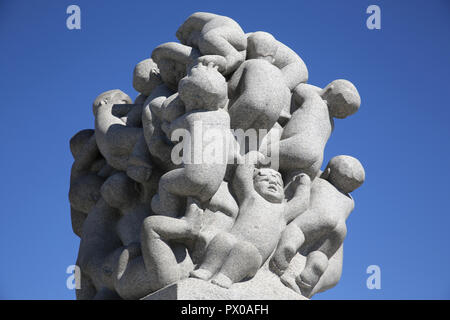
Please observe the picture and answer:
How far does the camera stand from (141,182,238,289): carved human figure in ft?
20.7

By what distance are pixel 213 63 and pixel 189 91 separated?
50 centimetres

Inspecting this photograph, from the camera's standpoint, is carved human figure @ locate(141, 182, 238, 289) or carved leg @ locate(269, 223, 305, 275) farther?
carved leg @ locate(269, 223, 305, 275)

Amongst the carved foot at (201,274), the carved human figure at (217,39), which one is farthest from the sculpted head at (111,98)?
the carved foot at (201,274)

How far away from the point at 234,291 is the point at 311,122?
212 cm

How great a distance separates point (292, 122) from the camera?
761cm

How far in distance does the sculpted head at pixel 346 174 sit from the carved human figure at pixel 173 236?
4.99 ft

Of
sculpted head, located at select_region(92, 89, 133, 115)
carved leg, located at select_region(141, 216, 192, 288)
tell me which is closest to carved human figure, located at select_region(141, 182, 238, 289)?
carved leg, located at select_region(141, 216, 192, 288)

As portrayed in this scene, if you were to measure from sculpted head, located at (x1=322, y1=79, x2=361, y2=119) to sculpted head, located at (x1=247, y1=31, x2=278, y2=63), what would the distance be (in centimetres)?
69

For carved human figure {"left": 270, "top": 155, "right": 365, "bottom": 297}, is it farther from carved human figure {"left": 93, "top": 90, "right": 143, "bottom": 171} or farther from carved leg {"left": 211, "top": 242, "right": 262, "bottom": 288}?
carved human figure {"left": 93, "top": 90, "right": 143, "bottom": 171}

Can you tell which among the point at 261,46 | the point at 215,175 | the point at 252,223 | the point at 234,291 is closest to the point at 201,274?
the point at 234,291

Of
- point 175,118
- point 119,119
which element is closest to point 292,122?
point 175,118

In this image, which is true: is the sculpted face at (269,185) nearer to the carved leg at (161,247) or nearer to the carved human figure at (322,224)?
the carved human figure at (322,224)

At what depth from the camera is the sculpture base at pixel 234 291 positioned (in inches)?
236

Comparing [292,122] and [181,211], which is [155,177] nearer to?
[181,211]
